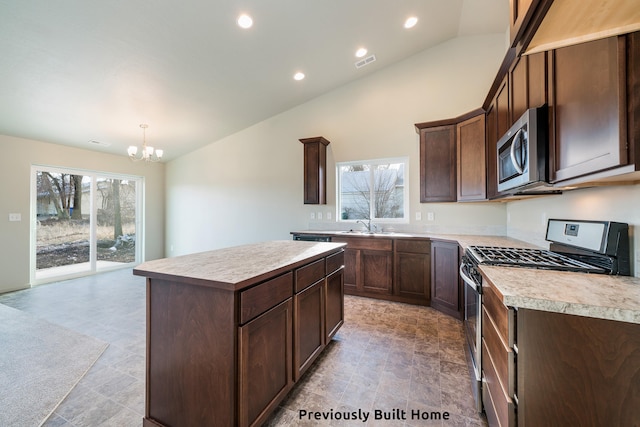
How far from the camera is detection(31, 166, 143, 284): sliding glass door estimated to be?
4.34 m

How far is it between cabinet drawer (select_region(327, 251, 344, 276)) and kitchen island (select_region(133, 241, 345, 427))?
555 mm

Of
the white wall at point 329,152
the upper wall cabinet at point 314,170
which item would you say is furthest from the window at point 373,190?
the upper wall cabinet at point 314,170

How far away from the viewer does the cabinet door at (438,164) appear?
10.7ft

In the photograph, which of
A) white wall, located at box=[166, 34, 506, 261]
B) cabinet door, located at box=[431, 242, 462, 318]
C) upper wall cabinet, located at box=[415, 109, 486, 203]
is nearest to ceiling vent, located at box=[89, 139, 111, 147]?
white wall, located at box=[166, 34, 506, 261]

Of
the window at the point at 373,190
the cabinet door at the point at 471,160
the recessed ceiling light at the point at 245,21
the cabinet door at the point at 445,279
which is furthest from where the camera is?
the window at the point at 373,190

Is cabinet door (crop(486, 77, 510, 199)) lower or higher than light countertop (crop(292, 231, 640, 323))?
higher

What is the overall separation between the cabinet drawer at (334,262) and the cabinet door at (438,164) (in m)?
1.75

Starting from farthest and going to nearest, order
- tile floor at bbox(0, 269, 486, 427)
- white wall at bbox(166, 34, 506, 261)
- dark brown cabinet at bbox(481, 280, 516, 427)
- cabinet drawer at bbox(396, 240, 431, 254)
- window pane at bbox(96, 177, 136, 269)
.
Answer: window pane at bbox(96, 177, 136, 269) → white wall at bbox(166, 34, 506, 261) → cabinet drawer at bbox(396, 240, 431, 254) → tile floor at bbox(0, 269, 486, 427) → dark brown cabinet at bbox(481, 280, 516, 427)

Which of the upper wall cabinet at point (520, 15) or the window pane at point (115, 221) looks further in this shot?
the window pane at point (115, 221)

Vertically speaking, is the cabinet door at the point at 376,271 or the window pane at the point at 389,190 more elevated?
the window pane at the point at 389,190

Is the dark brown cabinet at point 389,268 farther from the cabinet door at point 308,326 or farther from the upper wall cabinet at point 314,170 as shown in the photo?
the cabinet door at point 308,326

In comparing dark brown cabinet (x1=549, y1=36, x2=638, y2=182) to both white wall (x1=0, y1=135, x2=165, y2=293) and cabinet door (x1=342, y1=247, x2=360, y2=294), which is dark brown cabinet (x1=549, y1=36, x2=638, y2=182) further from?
white wall (x1=0, y1=135, x2=165, y2=293)

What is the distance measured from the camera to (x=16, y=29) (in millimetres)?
2285

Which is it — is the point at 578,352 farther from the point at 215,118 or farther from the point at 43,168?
the point at 43,168
